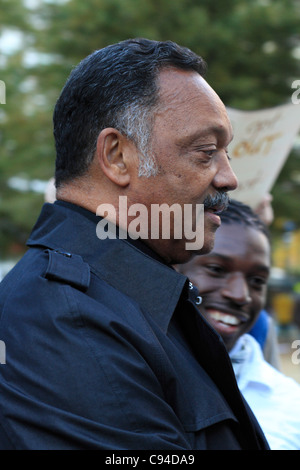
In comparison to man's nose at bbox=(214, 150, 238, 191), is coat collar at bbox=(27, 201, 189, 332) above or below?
below

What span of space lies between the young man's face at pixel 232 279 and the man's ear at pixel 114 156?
3.40 feet

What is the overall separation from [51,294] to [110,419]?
10.1 inches

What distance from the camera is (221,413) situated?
4.45 ft

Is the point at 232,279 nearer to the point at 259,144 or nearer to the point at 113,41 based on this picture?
the point at 259,144

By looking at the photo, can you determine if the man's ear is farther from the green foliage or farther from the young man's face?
the green foliage

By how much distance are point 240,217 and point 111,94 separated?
1.23 metres

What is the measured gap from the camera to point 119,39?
33.1 ft

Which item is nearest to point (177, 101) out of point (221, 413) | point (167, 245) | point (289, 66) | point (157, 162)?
point (157, 162)

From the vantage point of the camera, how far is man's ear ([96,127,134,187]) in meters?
1.48

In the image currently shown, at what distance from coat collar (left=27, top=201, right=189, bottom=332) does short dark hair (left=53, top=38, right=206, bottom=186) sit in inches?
6.1

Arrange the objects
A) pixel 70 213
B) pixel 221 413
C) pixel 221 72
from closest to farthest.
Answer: pixel 221 413
pixel 70 213
pixel 221 72

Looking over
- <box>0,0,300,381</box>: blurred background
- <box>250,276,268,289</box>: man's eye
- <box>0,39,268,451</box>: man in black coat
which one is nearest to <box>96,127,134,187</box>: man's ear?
<box>0,39,268,451</box>: man in black coat

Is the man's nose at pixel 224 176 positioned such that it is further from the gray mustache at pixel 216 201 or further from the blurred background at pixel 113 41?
the blurred background at pixel 113 41
